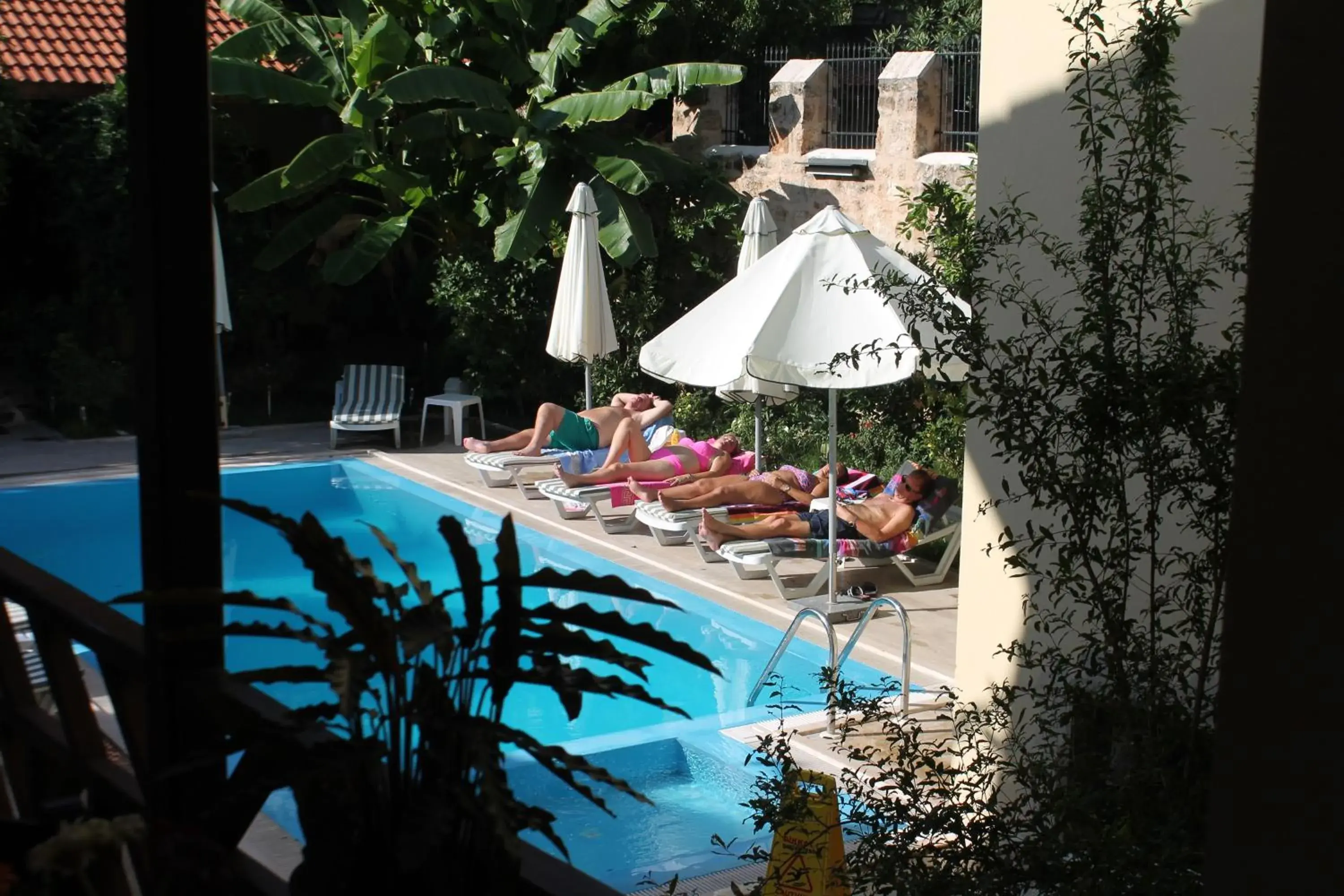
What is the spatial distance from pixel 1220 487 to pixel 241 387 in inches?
553

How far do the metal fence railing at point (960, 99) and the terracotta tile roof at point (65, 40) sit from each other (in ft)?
24.8

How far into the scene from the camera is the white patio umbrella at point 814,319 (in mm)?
8438

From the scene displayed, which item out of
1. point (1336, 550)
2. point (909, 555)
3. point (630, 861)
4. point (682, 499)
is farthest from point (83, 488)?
point (1336, 550)

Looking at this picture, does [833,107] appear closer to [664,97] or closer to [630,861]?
[664,97]

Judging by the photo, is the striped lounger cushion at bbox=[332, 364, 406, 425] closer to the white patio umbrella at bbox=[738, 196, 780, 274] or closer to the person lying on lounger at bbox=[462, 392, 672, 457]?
the person lying on lounger at bbox=[462, 392, 672, 457]

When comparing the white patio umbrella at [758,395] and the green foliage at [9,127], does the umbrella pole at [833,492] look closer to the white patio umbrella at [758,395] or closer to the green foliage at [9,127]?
the white patio umbrella at [758,395]

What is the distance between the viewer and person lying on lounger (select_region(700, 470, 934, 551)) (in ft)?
31.2

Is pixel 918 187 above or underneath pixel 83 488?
above

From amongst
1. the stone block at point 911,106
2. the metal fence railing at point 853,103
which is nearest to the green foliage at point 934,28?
the metal fence railing at point 853,103

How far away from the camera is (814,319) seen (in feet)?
28.4

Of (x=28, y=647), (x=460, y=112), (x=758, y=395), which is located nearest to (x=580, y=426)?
(x=758, y=395)

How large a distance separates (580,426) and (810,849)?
8.84 meters

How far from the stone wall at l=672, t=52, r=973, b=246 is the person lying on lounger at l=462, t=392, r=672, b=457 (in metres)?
2.68

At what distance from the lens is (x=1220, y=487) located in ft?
11.0
